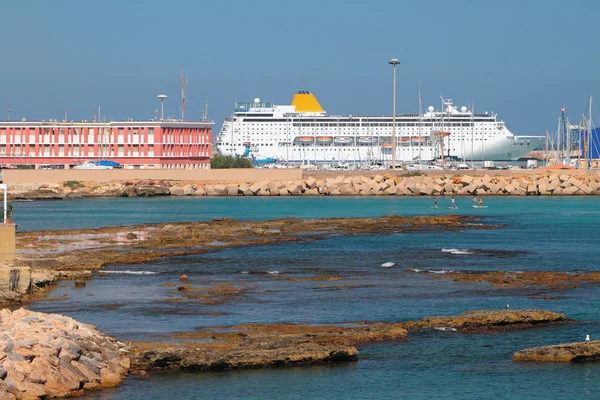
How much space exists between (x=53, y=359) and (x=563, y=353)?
7.38m

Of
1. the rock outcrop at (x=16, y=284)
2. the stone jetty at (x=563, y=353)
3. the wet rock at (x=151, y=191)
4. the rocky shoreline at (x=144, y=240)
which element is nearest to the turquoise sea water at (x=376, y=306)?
the stone jetty at (x=563, y=353)

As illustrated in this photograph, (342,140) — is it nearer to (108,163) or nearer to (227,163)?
(227,163)

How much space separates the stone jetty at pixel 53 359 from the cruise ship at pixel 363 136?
345ft

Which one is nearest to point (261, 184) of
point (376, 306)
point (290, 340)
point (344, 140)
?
point (376, 306)

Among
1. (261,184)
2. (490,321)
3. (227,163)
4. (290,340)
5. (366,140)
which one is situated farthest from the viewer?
(366,140)

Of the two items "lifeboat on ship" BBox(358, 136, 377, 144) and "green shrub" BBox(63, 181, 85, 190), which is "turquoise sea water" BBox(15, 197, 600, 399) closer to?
"green shrub" BBox(63, 181, 85, 190)

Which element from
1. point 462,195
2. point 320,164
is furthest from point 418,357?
point 320,164

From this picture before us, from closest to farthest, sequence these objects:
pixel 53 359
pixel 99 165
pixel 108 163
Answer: pixel 53 359 < pixel 99 165 < pixel 108 163

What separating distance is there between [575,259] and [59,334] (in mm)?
18265

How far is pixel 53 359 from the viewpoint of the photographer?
13445 millimetres

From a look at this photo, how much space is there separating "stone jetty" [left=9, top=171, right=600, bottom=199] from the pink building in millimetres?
10939

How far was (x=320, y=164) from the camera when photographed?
12031cm

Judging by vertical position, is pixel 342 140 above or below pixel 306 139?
below

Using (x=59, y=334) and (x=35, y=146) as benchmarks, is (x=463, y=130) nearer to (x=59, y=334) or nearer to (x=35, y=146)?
(x=35, y=146)
